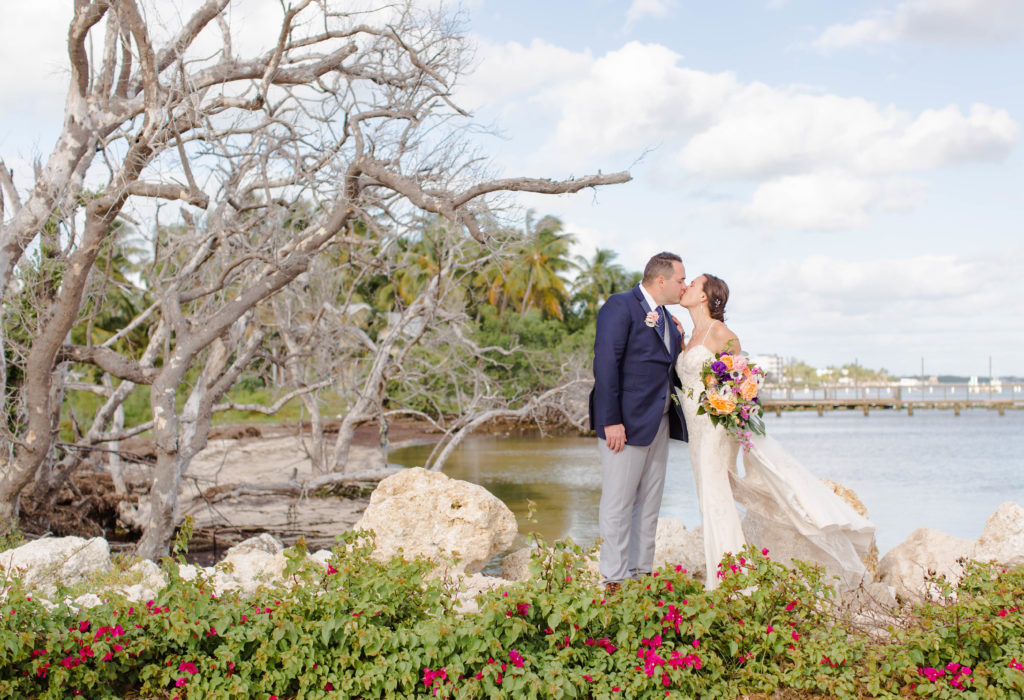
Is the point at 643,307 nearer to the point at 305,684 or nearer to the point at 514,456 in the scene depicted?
the point at 305,684

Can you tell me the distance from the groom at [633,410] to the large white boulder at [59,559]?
11.6ft

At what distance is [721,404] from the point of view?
16.7 ft

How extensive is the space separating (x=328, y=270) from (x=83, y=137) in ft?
15.1

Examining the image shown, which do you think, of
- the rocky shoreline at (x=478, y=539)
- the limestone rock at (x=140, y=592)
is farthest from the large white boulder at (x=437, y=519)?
the limestone rock at (x=140, y=592)

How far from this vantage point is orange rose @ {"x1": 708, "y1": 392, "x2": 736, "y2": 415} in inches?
200

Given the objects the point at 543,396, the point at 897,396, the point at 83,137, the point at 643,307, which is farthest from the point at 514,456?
the point at 897,396

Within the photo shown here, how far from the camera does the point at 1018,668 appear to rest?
3670 mm

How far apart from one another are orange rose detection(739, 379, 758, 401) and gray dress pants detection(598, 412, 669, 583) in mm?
499

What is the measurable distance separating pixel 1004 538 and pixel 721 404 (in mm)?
4108

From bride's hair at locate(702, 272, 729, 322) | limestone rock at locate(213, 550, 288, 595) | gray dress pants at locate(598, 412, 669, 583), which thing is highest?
bride's hair at locate(702, 272, 729, 322)

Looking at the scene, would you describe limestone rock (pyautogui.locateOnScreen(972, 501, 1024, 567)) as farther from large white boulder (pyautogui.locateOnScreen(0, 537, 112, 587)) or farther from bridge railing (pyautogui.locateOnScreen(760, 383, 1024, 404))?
bridge railing (pyautogui.locateOnScreen(760, 383, 1024, 404))

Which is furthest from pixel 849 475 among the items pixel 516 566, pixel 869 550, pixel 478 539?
pixel 478 539

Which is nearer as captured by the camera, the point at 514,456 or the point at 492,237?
the point at 492,237

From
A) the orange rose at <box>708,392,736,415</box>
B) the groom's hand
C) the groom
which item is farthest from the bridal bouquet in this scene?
the groom's hand
